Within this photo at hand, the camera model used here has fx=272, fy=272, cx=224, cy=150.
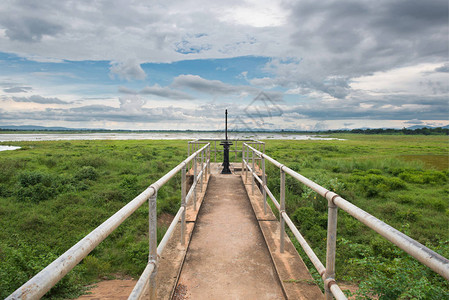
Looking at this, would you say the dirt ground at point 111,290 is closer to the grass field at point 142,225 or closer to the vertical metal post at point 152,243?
the grass field at point 142,225

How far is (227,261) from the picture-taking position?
3451 mm

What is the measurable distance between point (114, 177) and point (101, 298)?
32.7 feet

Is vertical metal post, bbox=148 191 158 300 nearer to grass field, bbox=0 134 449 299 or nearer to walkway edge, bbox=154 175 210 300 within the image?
walkway edge, bbox=154 175 210 300

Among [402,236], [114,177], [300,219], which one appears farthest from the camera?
[114,177]

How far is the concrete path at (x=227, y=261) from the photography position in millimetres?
2834

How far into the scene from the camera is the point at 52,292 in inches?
146

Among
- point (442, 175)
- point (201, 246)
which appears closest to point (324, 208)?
point (201, 246)

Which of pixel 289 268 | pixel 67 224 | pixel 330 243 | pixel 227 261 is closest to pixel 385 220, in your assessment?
pixel 289 268

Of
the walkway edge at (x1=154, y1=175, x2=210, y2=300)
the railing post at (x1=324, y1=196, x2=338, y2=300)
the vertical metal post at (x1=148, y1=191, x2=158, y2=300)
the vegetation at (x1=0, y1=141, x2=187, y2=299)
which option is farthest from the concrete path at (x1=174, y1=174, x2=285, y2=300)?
the vegetation at (x1=0, y1=141, x2=187, y2=299)

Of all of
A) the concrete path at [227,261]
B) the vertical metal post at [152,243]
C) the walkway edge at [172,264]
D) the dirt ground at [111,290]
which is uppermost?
the vertical metal post at [152,243]

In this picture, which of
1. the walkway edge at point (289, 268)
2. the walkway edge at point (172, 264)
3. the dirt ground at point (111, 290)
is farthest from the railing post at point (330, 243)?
the dirt ground at point (111, 290)

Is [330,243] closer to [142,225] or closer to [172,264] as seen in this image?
[172,264]

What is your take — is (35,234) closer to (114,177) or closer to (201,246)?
(201,246)

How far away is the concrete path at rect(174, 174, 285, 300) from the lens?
112 inches
